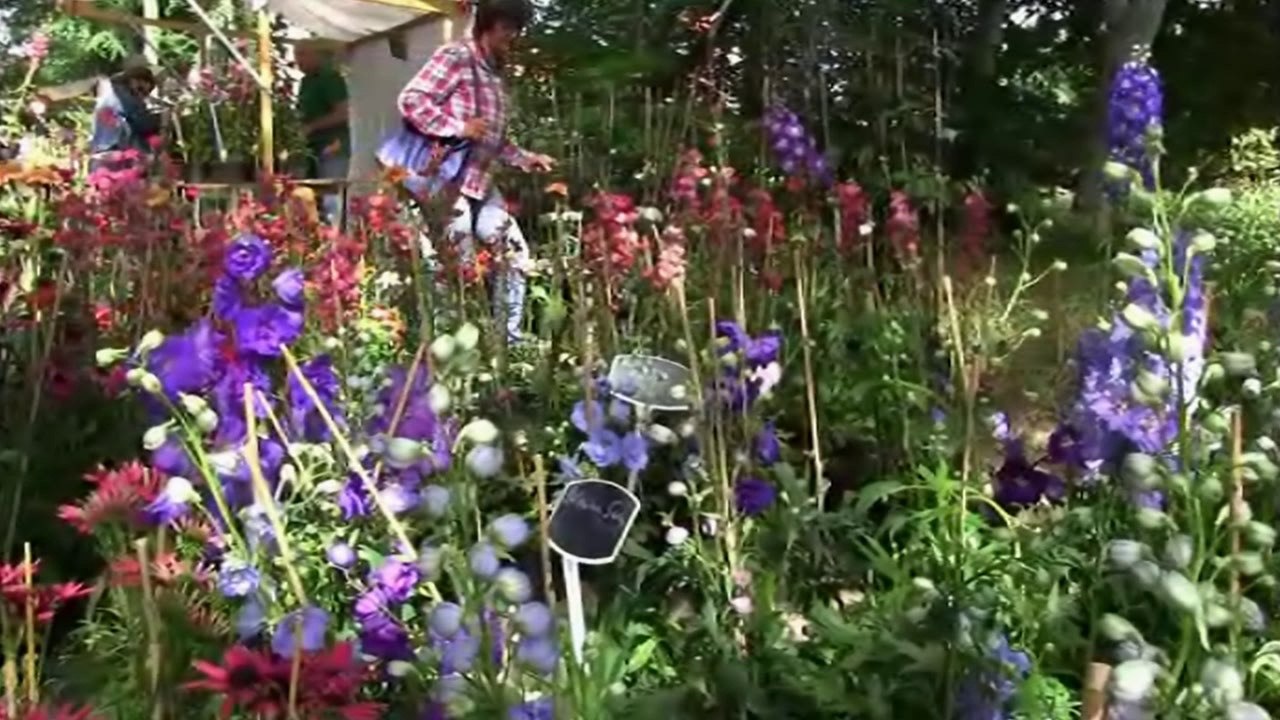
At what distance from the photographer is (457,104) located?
437 centimetres

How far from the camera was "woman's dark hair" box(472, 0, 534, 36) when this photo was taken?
1.95 m

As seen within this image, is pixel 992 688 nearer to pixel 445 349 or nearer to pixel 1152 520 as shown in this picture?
pixel 1152 520

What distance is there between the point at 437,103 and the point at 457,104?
0.06 m

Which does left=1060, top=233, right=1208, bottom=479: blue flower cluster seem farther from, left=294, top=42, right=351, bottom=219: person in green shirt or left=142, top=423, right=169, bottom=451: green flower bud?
left=294, top=42, right=351, bottom=219: person in green shirt

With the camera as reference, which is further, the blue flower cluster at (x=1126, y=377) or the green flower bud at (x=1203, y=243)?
the blue flower cluster at (x=1126, y=377)

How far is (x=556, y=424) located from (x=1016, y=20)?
155 cm

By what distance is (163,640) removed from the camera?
167 cm

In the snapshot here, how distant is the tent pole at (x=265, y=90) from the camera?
254 inches

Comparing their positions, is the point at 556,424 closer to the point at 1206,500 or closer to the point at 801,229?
the point at 801,229

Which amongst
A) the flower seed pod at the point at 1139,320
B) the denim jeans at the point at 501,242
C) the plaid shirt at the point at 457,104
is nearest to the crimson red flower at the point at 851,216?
the denim jeans at the point at 501,242

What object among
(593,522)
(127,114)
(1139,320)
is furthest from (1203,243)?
(127,114)

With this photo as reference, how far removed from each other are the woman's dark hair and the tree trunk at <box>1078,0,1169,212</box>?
118cm

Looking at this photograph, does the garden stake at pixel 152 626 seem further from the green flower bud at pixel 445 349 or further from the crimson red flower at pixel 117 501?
the green flower bud at pixel 445 349

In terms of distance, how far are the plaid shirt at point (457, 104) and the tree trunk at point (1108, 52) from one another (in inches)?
61.0
